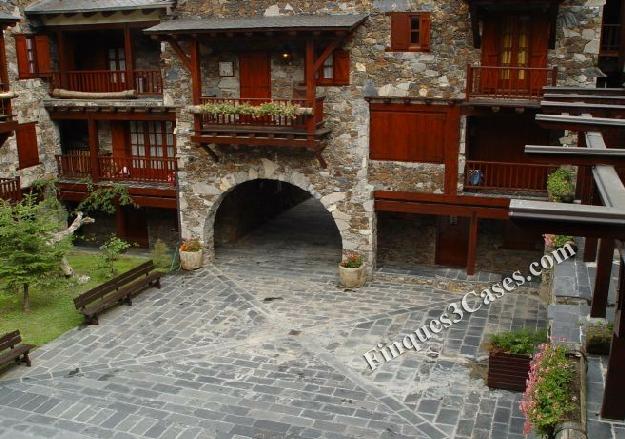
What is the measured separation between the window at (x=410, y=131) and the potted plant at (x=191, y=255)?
6707mm

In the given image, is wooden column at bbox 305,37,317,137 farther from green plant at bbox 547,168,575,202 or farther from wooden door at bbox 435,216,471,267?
green plant at bbox 547,168,575,202

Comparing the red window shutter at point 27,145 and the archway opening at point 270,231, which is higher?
the red window shutter at point 27,145

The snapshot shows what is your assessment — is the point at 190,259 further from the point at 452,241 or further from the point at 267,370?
the point at 452,241

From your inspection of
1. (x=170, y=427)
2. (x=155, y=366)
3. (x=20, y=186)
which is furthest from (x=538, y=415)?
(x=20, y=186)

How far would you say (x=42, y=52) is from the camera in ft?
76.9

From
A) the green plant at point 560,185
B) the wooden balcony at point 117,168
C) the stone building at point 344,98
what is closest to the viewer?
the green plant at point 560,185

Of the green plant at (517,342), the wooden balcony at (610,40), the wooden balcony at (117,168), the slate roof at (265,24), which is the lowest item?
the green plant at (517,342)

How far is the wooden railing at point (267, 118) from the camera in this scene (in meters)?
19.3

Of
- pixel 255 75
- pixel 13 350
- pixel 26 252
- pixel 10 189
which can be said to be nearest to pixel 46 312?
pixel 26 252

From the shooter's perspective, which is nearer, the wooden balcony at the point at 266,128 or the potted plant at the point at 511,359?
the potted plant at the point at 511,359

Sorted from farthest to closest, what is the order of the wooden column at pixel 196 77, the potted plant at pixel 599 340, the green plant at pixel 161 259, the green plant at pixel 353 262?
the green plant at pixel 161 259 → the green plant at pixel 353 262 → the wooden column at pixel 196 77 → the potted plant at pixel 599 340

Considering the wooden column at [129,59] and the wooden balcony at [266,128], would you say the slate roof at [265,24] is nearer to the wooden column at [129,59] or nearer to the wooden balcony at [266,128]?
the wooden balcony at [266,128]

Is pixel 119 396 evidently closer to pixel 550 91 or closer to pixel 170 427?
pixel 170 427

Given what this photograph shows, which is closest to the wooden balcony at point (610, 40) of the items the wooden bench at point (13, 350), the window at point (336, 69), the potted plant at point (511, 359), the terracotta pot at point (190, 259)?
the window at point (336, 69)
